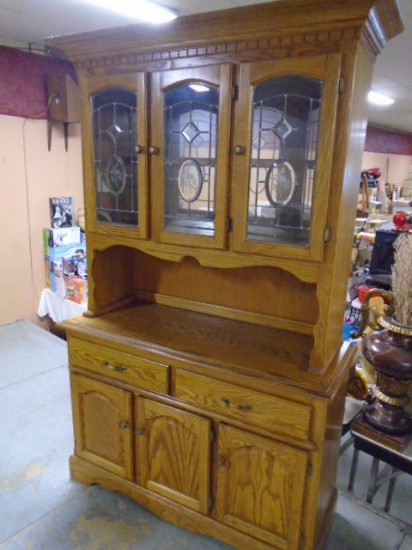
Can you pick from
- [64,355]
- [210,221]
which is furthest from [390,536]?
[64,355]

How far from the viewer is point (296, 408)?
1396 millimetres

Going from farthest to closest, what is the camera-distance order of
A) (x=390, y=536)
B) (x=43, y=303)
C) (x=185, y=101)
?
(x=43, y=303)
(x=390, y=536)
(x=185, y=101)

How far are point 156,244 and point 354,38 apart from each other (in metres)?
0.94

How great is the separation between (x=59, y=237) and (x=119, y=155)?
2074 millimetres

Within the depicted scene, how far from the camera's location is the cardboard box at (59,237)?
3542 millimetres

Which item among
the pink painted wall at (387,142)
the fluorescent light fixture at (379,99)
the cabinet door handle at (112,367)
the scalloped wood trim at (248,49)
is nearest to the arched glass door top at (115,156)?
the scalloped wood trim at (248,49)

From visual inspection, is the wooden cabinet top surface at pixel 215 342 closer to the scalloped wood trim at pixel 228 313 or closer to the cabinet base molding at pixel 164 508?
the scalloped wood trim at pixel 228 313

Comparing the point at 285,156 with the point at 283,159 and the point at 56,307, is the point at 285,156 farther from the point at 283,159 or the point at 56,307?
the point at 56,307

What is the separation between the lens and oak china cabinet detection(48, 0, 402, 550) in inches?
51.3

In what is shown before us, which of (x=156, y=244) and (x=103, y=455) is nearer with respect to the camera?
(x=156, y=244)

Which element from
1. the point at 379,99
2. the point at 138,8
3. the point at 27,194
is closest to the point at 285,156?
the point at 138,8

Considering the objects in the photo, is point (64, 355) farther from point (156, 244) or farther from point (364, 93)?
point (364, 93)

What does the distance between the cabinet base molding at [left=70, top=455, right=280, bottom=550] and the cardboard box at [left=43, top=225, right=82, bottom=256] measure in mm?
2023

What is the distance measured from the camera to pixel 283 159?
4.54 ft
